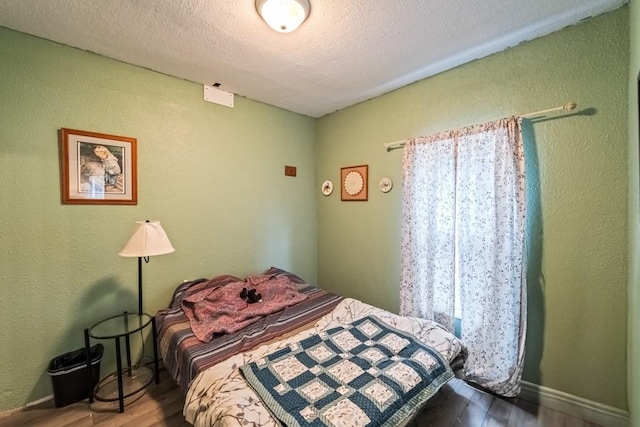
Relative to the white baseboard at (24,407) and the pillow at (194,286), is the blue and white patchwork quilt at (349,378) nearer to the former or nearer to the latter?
the pillow at (194,286)

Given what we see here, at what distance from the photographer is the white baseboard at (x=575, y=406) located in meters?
1.45

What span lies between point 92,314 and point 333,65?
2.51 metres

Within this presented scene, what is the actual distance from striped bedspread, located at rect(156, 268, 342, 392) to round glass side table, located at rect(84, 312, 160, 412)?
0.12 m

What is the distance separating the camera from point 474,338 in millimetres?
1824

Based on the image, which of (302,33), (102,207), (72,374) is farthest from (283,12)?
(72,374)

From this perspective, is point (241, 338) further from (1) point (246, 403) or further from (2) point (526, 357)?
(2) point (526, 357)

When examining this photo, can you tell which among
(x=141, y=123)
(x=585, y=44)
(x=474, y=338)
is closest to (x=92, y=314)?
(x=141, y=123)

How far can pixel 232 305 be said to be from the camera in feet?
6.48

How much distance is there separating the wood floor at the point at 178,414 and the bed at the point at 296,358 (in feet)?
0.94

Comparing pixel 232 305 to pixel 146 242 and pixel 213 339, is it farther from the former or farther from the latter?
pixel 146 242

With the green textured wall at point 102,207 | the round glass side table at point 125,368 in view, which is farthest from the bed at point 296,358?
the green textured wall at point 102,207

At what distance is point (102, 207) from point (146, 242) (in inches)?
20.0

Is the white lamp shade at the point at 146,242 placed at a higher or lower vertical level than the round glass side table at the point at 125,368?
higher

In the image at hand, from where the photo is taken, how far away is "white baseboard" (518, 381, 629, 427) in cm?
145
